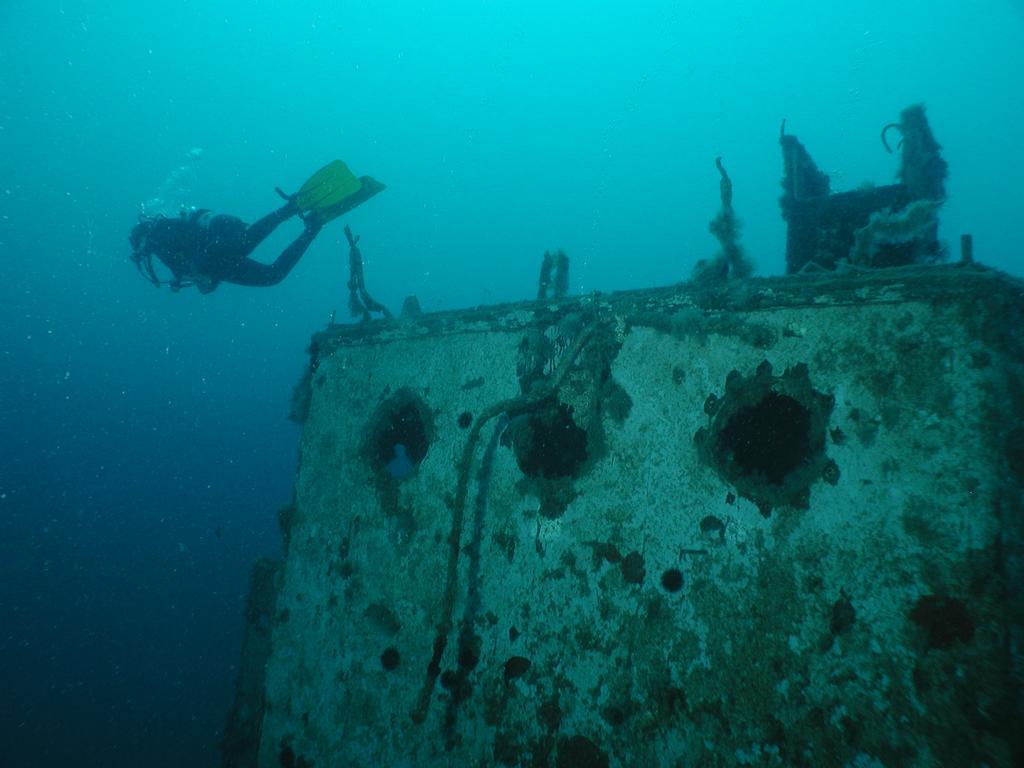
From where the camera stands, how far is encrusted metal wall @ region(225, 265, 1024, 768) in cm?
159

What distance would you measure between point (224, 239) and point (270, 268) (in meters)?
0.59

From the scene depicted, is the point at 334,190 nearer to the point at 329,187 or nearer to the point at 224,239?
the point at 329,187

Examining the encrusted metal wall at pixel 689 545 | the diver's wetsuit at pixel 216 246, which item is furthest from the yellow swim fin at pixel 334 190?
the encrusted metal wall at pixel 689 545

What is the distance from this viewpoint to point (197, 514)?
50.1 meters

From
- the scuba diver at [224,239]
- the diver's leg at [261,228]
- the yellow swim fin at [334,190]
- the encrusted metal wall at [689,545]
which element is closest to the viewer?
the encrusted metal wall at [689,545]

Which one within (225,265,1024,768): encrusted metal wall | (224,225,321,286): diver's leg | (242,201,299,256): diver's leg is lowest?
(225,265,1024,768): encrusted metal wall

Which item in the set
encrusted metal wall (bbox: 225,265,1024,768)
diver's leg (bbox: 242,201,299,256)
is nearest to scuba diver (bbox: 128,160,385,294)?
diver's leg (bbox: 242,201,299,256)

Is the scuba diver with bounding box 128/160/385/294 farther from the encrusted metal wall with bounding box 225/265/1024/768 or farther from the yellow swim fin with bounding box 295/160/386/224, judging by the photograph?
the encrusted metal wall with bounding box 225/265/1024/768

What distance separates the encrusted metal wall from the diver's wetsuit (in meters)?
4.15

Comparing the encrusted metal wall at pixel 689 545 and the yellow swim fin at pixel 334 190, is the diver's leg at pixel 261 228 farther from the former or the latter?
the encrusted metal wall at pixel 689 545

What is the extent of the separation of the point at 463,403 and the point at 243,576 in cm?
3710

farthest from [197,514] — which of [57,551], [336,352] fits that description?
[336,352]

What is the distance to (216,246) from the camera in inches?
242

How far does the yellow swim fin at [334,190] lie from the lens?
18.0ft
